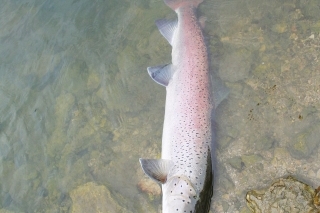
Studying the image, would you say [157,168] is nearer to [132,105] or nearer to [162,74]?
[132,105]

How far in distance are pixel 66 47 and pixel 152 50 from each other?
148 centimetres

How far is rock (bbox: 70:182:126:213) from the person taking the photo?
3955 millimetres

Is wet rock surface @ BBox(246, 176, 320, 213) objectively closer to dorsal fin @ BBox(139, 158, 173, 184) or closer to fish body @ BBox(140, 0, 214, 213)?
fish body @ BBox(140, 0, 214, 213)

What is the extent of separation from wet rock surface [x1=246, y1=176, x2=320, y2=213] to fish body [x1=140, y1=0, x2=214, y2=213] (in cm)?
54

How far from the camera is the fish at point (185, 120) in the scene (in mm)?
3468

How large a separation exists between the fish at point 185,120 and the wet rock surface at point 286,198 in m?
0.54

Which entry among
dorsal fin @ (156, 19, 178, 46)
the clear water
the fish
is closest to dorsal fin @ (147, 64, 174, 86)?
the fish

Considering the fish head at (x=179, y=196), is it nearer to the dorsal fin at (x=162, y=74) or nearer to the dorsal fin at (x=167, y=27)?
the dorsal fin at (x=162, y=74)

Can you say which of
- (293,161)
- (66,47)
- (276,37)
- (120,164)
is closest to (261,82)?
(276,37)

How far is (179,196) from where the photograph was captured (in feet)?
11.0

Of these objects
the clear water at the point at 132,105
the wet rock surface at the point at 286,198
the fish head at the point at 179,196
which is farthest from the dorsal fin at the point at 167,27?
the wet rock surface at the point at 286,198

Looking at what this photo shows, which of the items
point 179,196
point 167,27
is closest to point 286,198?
point 179,196

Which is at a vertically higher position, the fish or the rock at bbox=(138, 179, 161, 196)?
the fish

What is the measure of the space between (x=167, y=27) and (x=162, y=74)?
0.86 m
